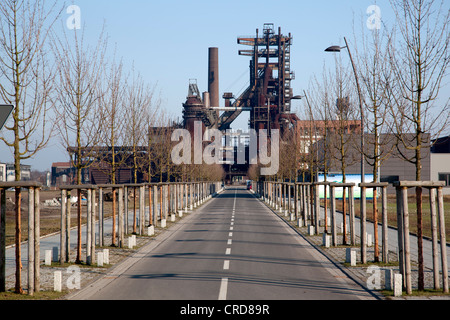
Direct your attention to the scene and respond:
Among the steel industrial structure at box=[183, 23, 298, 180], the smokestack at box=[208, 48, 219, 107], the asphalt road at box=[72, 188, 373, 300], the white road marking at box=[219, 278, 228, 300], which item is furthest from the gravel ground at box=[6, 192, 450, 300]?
the smokestack at box=[208, 48, 219, 107]

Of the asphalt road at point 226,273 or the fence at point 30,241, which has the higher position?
the fence at point 30,241

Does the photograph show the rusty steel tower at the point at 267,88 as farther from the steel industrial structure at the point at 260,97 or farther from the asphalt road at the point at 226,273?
the asphalt road at the point at 226,273

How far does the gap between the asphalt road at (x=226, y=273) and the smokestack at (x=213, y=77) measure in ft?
328

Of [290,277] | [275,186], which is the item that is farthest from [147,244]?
[275,186]

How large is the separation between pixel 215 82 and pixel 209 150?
26155mm

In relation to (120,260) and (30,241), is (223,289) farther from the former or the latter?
(120,260)

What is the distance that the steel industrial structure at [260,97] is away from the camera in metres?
103

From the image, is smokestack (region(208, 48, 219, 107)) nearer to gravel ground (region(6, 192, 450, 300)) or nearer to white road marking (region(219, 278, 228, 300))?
gravel ground (region(6, 192, 450, 300))

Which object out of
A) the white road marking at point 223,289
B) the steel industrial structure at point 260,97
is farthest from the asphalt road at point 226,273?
the steel industrial structure at point 260,97

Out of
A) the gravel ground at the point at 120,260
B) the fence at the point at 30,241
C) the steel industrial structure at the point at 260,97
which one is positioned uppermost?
the steel industrial structure at the point at 260,97

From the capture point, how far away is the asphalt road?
11828mm

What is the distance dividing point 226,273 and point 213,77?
364 feet

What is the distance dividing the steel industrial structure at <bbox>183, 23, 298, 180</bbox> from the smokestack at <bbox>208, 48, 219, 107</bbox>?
115cm
